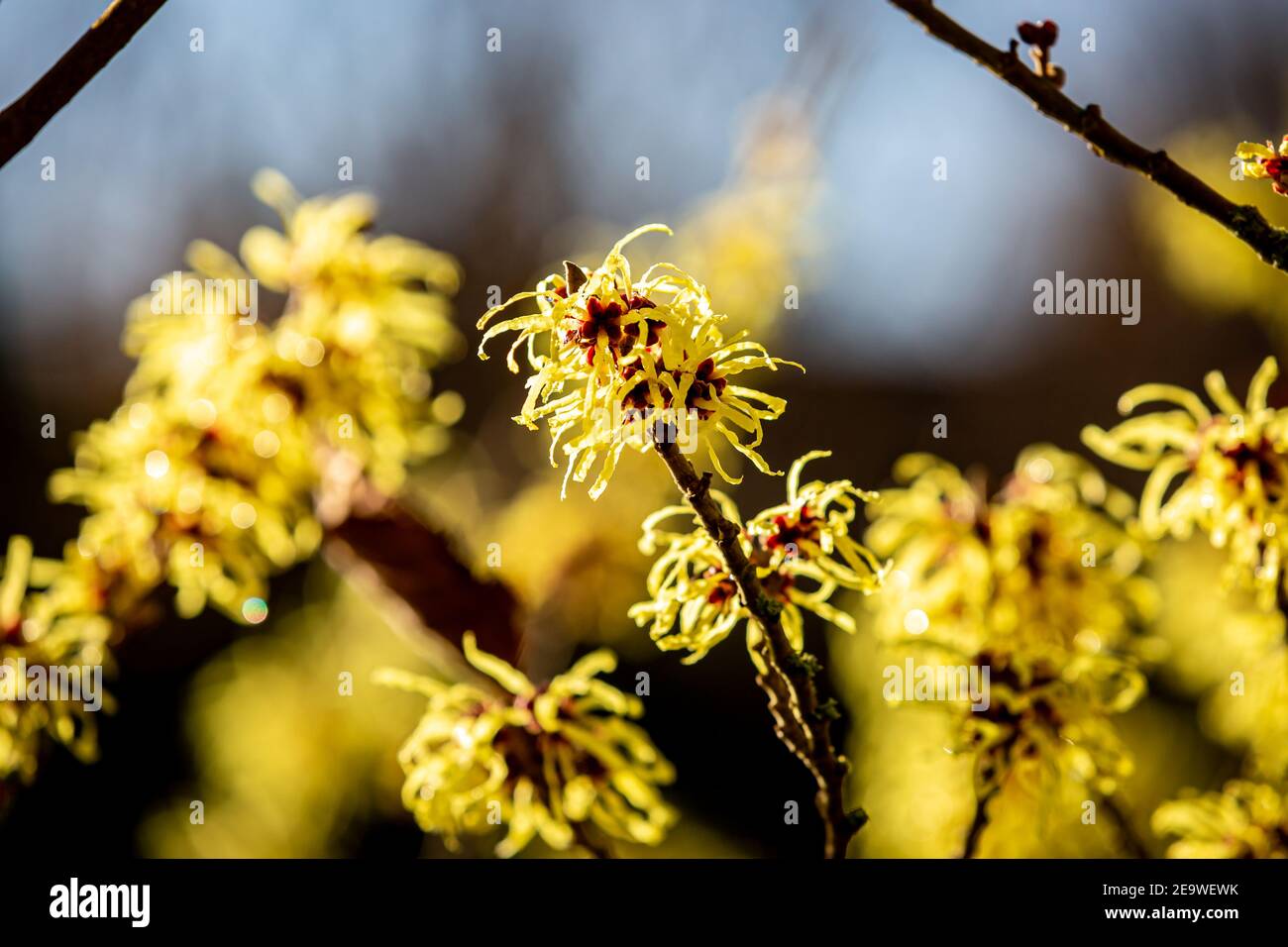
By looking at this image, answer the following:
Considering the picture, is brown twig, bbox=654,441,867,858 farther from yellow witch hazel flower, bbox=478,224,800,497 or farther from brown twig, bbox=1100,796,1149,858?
brown twig, bbox=1100,796,1149,858

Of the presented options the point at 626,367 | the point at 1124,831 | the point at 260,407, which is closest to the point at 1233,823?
the point at 1124,831

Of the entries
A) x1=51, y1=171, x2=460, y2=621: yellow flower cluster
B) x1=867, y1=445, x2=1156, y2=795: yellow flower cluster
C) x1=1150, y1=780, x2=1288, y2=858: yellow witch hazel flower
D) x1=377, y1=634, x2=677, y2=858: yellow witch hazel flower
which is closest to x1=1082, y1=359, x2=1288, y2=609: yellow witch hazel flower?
x1=867, y1=445, x2=1156, y2=795: yellow flower cluster

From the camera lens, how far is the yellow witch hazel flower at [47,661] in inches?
23.5

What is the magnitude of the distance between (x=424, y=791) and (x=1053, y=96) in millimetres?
507

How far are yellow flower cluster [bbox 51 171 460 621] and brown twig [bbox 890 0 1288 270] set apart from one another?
1.44 feet

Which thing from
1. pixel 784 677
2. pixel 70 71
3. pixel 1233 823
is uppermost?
pixel 70 71

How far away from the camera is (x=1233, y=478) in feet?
1.68

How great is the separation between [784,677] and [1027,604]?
0.95 ft

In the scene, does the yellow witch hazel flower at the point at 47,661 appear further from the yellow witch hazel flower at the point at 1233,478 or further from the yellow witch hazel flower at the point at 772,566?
the yellow witch hazel flower at the point at 1233,478

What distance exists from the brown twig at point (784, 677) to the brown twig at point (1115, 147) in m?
0.21

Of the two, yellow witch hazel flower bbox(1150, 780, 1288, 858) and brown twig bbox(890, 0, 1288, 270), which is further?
yellow witch hazel flower bbox(1150, 780, 1288, 858)

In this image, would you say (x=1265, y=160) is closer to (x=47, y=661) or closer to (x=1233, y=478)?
(x=1233, y=478)

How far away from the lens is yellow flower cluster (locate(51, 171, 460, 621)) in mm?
646

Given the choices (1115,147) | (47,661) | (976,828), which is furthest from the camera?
(47,661)
